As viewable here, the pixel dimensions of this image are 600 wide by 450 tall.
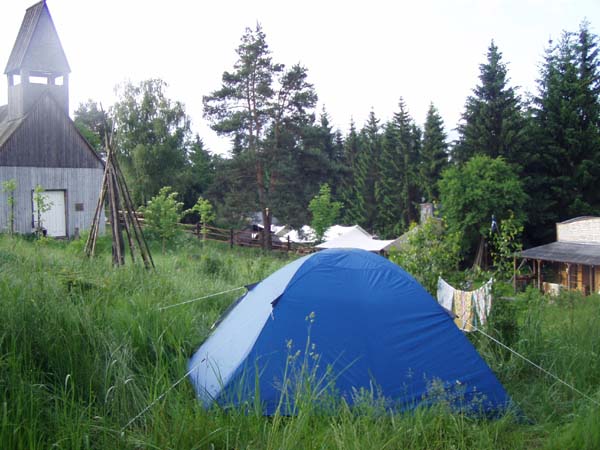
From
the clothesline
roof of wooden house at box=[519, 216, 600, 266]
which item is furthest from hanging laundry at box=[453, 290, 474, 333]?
roof of wooden house at box=[519, 216, 600, 266]

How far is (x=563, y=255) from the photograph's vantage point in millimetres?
21484

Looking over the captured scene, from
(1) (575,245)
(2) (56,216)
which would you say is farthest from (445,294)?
(1) (575,245)

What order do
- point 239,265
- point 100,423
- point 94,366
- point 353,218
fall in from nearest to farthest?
point 100,423, point 94,366, point 239,265, point 353,218

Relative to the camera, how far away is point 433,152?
3366 centimetres

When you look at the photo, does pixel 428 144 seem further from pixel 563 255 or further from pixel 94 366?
pixel 94 366

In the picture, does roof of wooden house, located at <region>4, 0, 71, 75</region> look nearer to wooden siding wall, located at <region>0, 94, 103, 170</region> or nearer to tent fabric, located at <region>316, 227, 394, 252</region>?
wooden siding wall, located at <region>0, 94, 103, 170</region>

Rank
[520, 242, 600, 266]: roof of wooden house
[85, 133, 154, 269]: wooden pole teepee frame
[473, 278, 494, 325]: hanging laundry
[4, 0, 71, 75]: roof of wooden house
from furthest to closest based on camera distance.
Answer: [520, 242, 600, 266]: roof of wooden house → [4, 0, 71, 75]: roof of wooden house → [85, 133, 154, 269]: wooden pole teepee frame → [473, 278, 494, 325]: hanging laundry

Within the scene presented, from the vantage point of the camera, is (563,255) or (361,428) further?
(563,255)

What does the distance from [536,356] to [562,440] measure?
171cm

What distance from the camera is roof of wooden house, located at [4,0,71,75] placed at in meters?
20.0

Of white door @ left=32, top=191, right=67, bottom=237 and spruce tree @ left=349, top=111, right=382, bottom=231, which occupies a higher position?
spruce tree @ left=349, top=111, right=382, bottom=231

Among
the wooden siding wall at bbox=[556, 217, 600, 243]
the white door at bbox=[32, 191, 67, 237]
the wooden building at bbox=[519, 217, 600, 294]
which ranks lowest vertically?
the wooden building at bbox=[519, 217, 600, 294]

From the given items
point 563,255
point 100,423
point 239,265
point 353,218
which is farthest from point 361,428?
point 353,218

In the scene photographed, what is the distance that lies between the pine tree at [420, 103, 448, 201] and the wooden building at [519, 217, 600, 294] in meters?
10.5
